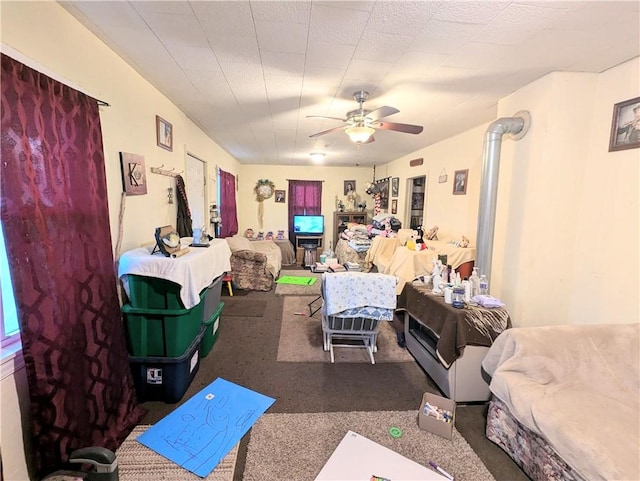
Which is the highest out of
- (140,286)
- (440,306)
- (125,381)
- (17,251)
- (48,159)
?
(48,159)

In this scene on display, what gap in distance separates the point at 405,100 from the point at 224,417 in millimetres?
2986

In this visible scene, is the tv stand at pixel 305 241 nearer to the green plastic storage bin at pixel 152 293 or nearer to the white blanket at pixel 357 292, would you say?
the white blanket at pixel 357 292

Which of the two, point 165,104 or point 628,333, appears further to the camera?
point 165,104

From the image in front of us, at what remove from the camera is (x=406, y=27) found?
61.4 inches

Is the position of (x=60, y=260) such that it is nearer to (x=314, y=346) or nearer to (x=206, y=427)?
(x=206, y=427)

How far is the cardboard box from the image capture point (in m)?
1.71

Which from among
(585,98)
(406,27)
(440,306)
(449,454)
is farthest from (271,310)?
(585,98)

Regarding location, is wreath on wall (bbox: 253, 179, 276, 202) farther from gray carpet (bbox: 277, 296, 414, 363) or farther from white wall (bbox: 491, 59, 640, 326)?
white wall (bbox: 491, 59, 640, 326)

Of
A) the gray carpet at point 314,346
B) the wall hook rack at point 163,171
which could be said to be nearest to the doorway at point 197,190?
the wall hook rack at point 163,171

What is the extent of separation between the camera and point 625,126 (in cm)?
196

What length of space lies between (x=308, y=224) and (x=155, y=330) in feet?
17.2

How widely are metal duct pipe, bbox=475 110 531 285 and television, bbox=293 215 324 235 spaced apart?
4.70 meters

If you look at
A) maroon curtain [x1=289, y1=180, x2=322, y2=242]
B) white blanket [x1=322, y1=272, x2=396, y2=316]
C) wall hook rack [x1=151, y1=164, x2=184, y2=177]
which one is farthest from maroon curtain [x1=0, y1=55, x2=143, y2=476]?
maroon curtain [x1=289, y1=180, x2=322, y2=242]

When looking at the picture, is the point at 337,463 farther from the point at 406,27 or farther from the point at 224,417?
the point at 406,27
